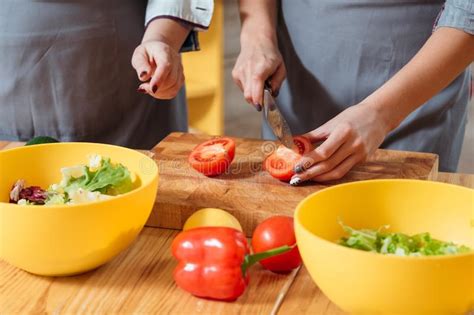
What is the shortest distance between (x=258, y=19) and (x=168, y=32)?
0.70 ft

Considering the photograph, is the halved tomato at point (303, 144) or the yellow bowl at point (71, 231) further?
the halved tomato at point (303, 144)

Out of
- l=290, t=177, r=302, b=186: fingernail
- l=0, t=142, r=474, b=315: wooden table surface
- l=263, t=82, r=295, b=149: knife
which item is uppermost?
l=263, t=82, r=295, b=149: knife

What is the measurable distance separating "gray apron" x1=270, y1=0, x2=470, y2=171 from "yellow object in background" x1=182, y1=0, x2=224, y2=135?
4.94ft

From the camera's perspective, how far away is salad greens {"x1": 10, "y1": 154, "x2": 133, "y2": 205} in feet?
3.78

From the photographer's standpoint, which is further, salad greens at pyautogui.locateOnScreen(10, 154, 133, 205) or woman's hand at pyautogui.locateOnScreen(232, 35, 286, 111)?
woman's hand at pyautogui.locateOnScreen(232, 35, 286, 111)

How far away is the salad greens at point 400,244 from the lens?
99cm

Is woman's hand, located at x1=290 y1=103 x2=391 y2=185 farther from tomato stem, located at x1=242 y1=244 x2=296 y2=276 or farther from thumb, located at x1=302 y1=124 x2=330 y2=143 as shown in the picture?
tomato stem, located at x1=242 y1=244 x2=296 y2=276

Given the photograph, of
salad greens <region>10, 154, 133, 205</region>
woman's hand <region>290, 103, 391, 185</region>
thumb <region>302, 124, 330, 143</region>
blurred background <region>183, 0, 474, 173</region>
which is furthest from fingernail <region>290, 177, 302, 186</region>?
blurred background <region>183, 0, 474, 173</region>

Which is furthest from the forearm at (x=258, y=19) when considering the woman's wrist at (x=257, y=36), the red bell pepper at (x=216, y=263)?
the red bell pepper at (x=216, y=263)

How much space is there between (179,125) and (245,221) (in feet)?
2.87

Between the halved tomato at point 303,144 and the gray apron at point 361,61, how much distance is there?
360 mm

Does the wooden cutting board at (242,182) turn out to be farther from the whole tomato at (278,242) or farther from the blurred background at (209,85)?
A: the blurred background at (209,85)

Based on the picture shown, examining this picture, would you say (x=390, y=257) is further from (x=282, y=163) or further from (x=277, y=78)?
(x=277, y=78)

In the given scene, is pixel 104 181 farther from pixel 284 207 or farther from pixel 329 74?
pixel 329 74
